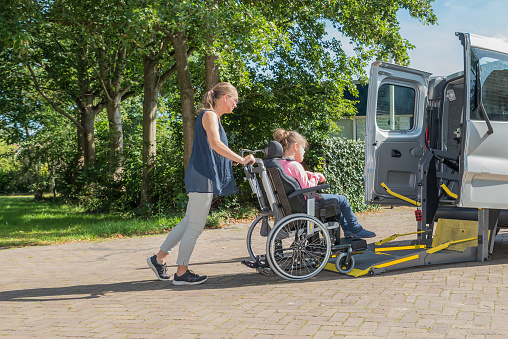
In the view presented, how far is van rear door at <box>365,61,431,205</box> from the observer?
724 centimetres

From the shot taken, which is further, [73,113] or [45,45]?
[73,113]

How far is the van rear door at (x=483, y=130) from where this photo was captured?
588cm

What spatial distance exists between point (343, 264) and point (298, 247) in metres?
0.58

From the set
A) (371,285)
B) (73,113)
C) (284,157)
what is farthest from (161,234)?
(73,113)

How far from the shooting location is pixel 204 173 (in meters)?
5.41

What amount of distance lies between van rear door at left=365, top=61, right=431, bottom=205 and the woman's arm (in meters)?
2.52

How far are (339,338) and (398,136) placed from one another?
4405 mm

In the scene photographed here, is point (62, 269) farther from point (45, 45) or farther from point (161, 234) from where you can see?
point (45, 45)

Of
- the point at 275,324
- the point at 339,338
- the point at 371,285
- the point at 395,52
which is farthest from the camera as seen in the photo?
the point at 395,52

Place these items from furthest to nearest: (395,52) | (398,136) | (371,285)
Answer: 1. (395,52)
2. (398,136)
3. (371,285)

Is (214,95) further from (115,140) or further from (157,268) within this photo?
(115,140)

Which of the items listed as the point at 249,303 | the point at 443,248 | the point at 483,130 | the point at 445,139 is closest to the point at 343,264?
the point at 443,248

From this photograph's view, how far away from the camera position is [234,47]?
1065cm

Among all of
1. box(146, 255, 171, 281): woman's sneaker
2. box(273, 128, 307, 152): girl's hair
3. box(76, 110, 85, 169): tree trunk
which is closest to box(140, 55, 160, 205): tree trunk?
box(76, 110, 85, 169): tree trunk
